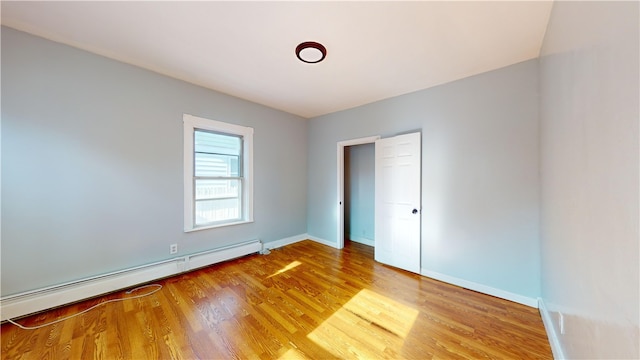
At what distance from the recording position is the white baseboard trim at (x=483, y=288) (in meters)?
2.20

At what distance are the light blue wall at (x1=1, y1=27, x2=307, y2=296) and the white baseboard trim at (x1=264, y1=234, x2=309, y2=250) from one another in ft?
3.12

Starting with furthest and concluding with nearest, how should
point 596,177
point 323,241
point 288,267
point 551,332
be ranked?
point 323,241
point 288,267
point 551,332
point 596,177

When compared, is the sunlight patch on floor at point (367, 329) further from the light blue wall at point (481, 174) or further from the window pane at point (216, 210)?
the window pane at point (216, 210)

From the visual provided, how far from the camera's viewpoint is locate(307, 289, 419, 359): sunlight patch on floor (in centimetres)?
162

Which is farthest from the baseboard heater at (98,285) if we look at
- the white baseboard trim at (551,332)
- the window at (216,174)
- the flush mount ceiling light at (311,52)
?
the white baseboard trim at (551,332)

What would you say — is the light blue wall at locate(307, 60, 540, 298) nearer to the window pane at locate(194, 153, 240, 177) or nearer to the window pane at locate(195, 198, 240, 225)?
the window pane at locate(194, 153, 240, 177)

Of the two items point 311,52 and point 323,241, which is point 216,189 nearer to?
point 323,241

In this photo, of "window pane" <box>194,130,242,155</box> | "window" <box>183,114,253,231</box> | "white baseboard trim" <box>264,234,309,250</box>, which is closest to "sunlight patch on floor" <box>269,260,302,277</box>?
"white baseboard trim" <box>264,234,309,250</box>

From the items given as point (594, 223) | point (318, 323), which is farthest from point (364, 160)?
point (594, 223)

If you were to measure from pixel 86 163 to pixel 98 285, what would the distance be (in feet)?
4.28

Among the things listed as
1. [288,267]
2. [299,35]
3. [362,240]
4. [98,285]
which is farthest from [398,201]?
[98,285]

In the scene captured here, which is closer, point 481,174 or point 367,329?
point 367,329

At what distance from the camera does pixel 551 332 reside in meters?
1.67

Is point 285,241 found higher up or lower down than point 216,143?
lower down
